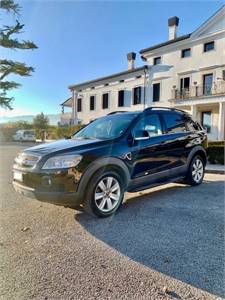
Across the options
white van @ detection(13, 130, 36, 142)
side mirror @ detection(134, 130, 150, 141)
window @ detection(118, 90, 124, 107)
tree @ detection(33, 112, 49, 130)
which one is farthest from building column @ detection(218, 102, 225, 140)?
tree @ detection(33, 112, 49, 130)

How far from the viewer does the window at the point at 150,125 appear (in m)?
4.85

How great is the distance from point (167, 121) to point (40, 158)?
9.33 feet

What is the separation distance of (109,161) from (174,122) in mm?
2228

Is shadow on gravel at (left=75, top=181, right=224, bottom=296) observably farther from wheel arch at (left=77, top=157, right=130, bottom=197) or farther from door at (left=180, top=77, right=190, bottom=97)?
door at (left=180, top=77, right=190, bottom=97)

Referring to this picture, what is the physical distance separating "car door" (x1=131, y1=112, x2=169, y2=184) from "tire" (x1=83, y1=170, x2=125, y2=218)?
0.42 metres

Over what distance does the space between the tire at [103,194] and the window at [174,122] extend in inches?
72.9

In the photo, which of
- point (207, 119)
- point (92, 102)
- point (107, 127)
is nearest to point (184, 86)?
point (207, 119)

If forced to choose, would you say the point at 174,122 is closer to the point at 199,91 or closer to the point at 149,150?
the point at 149,150

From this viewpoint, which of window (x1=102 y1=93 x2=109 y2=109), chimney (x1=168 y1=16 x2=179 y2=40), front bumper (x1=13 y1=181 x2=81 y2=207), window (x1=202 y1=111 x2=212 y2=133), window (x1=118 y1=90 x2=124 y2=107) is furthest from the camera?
window (x1=102 y1=93 x2=109 y2=109)

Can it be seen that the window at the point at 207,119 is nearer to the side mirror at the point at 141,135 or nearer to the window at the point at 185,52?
the window at the point at 185,52

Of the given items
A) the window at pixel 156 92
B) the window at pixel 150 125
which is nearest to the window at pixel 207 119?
the window at pixel 156 92

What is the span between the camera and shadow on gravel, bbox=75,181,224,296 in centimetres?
263

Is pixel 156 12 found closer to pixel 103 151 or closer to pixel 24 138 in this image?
pixel 103 151

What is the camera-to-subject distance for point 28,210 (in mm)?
4480
